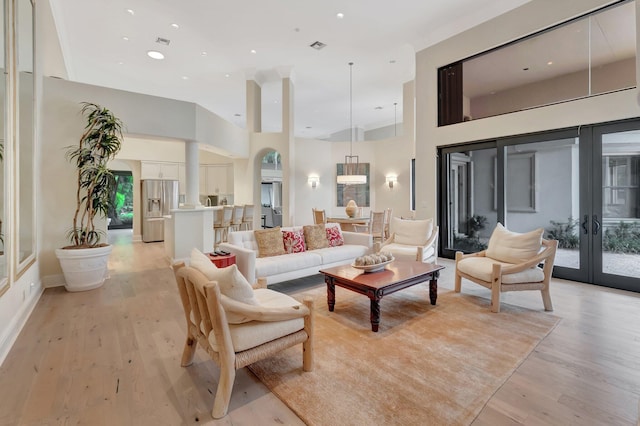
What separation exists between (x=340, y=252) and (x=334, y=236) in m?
0.47

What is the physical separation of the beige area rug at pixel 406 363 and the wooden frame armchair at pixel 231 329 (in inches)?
10.5

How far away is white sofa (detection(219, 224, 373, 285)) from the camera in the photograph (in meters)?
3.77

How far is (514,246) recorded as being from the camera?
3.79 meters

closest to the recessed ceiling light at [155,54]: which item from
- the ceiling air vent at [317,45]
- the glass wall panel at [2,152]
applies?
the ceiling air vent at [317,45]

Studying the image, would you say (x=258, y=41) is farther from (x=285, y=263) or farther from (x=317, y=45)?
(x=285, y=263)

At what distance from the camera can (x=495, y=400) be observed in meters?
1.92

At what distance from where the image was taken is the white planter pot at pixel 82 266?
409cm

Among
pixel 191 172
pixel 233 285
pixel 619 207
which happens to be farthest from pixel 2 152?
pixel 619 207

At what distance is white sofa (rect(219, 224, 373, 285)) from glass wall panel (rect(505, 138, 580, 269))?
2.81 meters

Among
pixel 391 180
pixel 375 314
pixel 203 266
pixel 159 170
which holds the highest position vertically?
pixel 159 170

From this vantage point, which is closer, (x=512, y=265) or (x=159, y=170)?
(x=512, y=265)

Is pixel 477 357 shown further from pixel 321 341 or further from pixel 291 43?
pixel 291 43

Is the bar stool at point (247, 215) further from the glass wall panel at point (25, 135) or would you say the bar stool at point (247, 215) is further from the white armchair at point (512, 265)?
the white armchair at point (512, 265)

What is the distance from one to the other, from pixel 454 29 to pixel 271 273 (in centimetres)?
571
